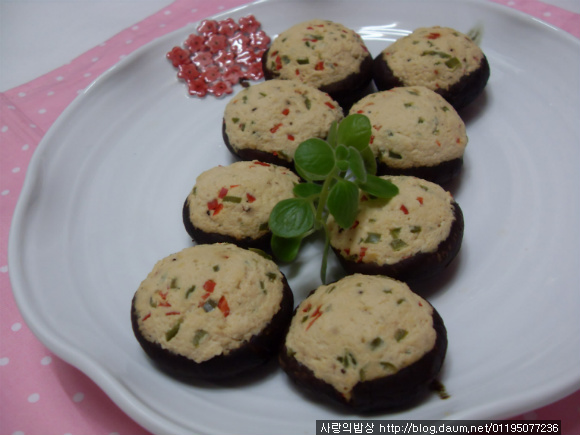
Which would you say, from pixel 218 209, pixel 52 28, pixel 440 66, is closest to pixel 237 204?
pixel 218 209

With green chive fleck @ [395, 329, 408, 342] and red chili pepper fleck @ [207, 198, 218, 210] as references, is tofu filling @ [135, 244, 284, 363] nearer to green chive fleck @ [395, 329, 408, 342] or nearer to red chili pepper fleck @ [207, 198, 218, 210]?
red chili pepper fleck @ [207, 198, 218, 210]

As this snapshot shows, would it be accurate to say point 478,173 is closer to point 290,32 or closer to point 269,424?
point 290,32

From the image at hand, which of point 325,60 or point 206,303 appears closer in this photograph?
point 206,303

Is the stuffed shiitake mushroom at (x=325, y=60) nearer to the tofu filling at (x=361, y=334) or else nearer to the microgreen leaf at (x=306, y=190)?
the microgreen leaf at (x=306, y=190)

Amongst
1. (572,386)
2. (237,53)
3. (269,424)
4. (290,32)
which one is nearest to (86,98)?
(237,53)

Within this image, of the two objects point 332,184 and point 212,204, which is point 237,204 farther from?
point 332,184

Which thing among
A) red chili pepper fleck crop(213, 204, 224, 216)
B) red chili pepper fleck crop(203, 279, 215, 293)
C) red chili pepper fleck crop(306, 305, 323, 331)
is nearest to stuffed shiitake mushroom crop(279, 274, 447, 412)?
red chili pepper fleck crop(306, 305, 323, 331)

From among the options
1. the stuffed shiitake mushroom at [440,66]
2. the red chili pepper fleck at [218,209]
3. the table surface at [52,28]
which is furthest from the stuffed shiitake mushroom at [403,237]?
the table surface at [52,28]
